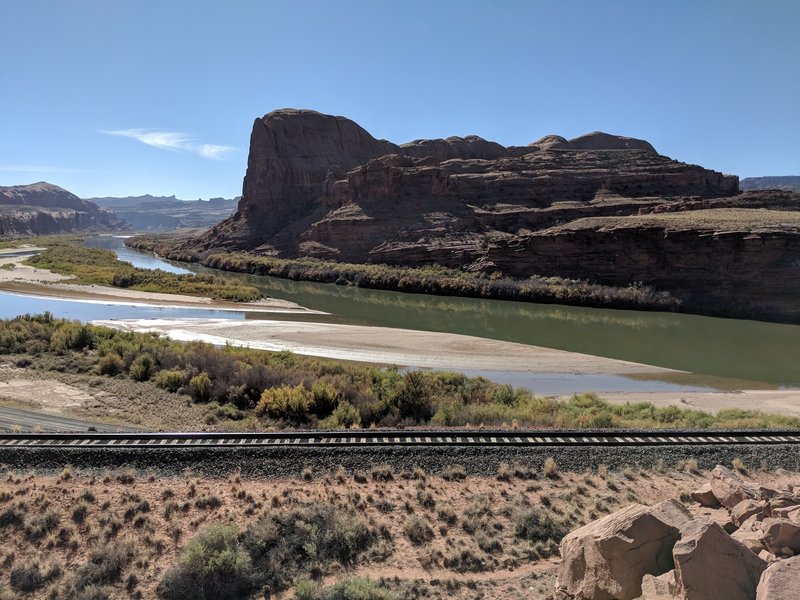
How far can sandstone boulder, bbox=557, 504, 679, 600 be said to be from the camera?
197 inches

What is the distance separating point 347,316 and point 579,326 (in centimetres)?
1564

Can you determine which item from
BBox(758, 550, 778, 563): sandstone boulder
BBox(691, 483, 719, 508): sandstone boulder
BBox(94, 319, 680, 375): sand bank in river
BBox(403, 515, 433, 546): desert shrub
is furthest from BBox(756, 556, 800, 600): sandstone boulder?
BBox(94, 319, 680, 375): sand bank in river

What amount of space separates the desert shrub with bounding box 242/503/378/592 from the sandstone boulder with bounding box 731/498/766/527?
15.0 feet

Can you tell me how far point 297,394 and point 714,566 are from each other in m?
10.9

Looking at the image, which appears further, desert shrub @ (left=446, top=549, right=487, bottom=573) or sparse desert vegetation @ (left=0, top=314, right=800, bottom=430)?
sparse desert vegetation @ (left=0, top=314, right=800, bottom=430)

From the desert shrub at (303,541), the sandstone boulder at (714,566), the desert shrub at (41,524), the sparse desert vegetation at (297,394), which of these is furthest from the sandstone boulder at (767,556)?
the desert shrub at (41,524)

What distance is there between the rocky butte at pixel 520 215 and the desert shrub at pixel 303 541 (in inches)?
1530

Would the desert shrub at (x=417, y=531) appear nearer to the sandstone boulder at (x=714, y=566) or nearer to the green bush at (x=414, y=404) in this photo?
the sandstone boulder at (x=714, y=566)

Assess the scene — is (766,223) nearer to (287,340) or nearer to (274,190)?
(287,340)

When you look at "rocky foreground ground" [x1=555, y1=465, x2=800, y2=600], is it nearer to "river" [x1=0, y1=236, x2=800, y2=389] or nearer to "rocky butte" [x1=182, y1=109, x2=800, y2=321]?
"river" [x1=0, y1=236, x2=800, y2=389]

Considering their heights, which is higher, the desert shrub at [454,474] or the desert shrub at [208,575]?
the desert shrub at [454,474]

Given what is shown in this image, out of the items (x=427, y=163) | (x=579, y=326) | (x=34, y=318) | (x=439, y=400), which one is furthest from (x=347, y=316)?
(x=427, y=163)

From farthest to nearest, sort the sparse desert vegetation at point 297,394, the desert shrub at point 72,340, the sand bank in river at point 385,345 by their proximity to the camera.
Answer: the sand bank in river at point 385,345
the desert shrub at point 72,340
the sparse desert vegetation at point 297,394

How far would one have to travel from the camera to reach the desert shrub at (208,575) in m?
6.09
